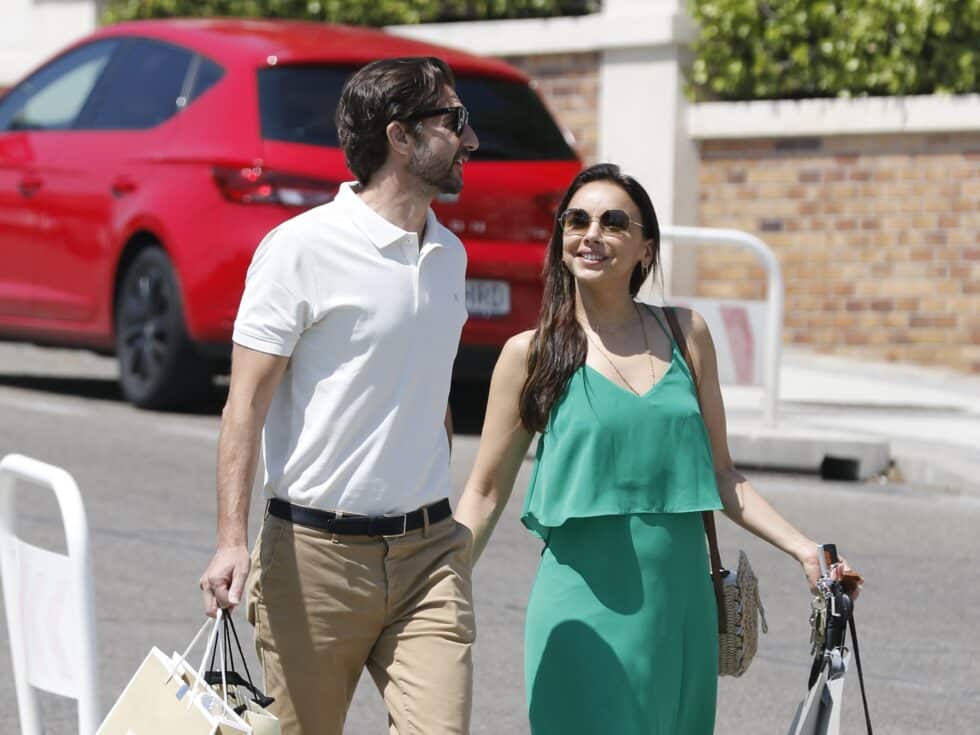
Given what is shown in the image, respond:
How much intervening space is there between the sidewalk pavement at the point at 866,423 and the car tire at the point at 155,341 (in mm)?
2709

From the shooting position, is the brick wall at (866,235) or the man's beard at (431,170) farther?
the brick wall at (866,235)

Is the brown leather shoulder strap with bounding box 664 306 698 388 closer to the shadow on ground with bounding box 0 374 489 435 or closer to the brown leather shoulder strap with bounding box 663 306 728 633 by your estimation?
the brown leather shoulder strap with bounding box 663 306 728 633

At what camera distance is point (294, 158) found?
32.6 feet

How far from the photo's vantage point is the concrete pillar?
50.0 feet

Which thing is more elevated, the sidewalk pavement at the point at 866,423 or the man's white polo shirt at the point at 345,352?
the man's white polo shirt at the point at 345,352

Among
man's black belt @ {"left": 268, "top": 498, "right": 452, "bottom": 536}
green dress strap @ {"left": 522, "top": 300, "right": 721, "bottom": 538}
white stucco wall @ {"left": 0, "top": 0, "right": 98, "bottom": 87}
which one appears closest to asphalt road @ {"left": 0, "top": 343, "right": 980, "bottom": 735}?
green dress strap @ {"left": 522, "top": 300, "right": 721, "bottom": 538}

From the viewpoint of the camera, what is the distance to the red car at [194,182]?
397 inches

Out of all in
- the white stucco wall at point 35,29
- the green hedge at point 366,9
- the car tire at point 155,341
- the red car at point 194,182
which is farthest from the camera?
the white stucco wall at point 35,29

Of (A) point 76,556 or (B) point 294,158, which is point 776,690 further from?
(B) point 294,158

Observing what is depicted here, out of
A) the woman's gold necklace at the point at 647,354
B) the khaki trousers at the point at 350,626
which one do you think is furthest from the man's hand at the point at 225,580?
the woman's gold necklace at the point at 647,354

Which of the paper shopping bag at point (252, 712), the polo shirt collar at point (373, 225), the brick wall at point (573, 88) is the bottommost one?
the brick wall at point (573, 88)

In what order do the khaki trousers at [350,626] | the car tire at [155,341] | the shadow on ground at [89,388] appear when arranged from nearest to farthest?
A: the khaki trousers at [350,626] → the car tire at [155,341] → the shadow on ground at [89,388]

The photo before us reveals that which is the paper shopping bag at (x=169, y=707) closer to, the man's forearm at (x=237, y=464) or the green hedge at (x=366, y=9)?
the man's forearm at (x=237, y=464)

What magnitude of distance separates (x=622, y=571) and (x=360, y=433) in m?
0.59
